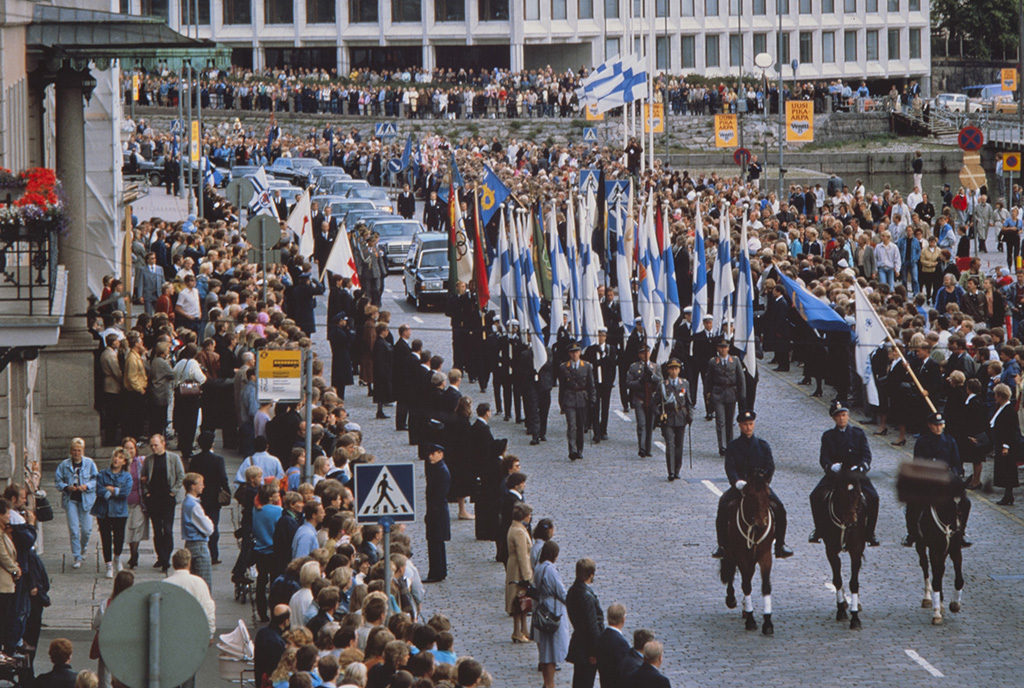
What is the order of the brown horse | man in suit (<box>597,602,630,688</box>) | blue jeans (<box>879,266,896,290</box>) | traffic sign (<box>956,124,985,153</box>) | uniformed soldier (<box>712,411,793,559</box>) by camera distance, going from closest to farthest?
man in suit (<box>597,602,630,688</box>)
the brown horse
uniformed soldier (<box>712,411,793,559</box>)
blue jeans (<box>879,266,896,290</box>)
traffic sign (<box>956,124,985,153</box>)

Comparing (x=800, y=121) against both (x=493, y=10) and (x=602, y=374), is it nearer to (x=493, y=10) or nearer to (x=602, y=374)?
(x=602, y=374)

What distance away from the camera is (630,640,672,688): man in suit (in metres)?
13.0

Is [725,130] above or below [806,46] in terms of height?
below

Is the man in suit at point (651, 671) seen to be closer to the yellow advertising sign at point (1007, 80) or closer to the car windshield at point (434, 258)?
the car windshield at point (434, 258)

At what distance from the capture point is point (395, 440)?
25594 millimetres

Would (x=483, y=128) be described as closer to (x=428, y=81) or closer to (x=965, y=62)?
(x=428, y=81)

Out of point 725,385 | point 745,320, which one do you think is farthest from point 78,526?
A: point 745,320

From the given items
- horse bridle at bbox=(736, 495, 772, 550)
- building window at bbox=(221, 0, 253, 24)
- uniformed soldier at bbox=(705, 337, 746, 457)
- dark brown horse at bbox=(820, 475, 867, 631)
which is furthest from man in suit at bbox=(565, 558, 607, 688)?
building window at bbox=(221, 0, 253, 24)

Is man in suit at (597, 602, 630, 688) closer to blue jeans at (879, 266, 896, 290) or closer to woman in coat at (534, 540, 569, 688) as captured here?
woman in coat at (534, 540, 569, 688)

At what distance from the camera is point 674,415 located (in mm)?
23000

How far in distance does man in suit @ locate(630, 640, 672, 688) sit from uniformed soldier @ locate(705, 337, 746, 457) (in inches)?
444

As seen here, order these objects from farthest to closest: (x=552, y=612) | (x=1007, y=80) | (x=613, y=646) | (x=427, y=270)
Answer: (x=1007, y=80) → (x=427, y=270) → (x=552, y=612) → (x=613, y=646)

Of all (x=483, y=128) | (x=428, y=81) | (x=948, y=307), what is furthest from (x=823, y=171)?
(x=948, y=307)

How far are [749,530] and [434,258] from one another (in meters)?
21.4
